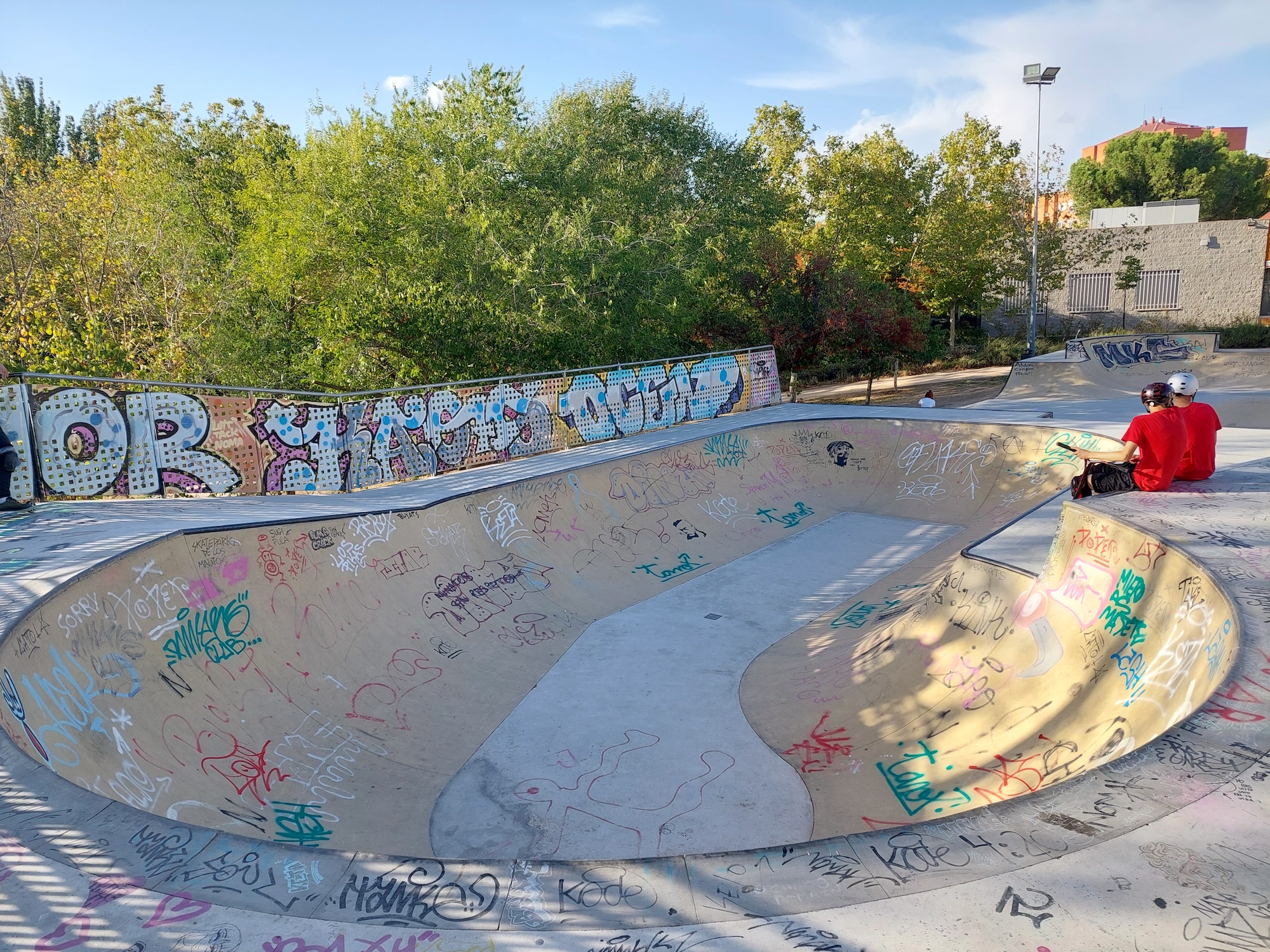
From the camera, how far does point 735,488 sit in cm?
1504

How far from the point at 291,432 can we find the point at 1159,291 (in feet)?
125

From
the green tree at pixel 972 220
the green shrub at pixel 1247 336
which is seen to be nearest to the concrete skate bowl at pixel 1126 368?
the green tree at pixel 972 220

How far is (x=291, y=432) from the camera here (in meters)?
10.9

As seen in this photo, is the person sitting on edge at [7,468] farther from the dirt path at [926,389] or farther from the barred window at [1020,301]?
the barred window at [1020,301]

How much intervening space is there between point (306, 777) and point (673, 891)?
4.48 metres

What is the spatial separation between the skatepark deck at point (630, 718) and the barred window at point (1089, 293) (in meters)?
24.9

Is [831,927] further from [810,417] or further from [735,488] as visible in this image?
[810,417]

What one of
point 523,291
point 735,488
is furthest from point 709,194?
point 735,488

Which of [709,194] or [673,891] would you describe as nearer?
[673,891]

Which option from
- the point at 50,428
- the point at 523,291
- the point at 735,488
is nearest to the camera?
the point at 50,428

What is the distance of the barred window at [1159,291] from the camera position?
34125mm

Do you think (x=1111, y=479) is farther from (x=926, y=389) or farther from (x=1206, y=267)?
(x=1206, y=267)

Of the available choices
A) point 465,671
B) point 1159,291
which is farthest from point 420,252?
point 1159,291

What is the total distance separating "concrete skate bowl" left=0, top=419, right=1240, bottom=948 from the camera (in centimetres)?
321
